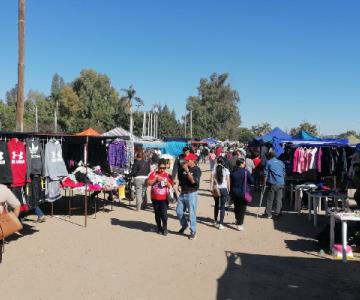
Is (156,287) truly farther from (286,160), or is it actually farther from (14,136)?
(286,160)

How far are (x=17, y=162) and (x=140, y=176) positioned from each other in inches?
177

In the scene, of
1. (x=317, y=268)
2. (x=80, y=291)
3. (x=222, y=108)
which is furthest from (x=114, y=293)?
(x=222, y=108)

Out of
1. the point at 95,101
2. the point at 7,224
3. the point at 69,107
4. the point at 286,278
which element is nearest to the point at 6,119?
the point at 69,107

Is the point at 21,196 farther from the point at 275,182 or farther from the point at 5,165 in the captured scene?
the point at 275,182

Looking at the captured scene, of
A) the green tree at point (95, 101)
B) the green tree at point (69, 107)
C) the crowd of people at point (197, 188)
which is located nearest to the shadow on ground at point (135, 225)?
the crowd of people at point (197, 188)

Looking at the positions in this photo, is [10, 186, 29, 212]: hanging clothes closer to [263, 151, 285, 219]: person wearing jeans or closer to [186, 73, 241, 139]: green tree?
[263, 151, 285, 219]: person wearing jeans

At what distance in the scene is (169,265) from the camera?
730 centimetres

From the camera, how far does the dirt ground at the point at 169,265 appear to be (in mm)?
6047

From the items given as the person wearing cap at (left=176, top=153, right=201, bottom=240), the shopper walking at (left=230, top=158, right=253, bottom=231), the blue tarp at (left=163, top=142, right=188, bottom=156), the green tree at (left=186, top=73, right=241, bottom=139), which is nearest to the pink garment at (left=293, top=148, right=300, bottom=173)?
the shopper walking at (left=230, top=158, right=253, bottom=231)

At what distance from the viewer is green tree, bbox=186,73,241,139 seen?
91188 mm

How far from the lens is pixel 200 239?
9227 millimetres

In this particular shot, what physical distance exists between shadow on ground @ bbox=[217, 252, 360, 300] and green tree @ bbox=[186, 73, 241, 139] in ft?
274

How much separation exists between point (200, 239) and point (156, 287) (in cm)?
311

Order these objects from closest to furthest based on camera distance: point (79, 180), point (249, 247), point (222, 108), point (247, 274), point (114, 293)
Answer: point (114, 293), point (247, 274), point (249, 247), point (79, 180), point (222, 108)
